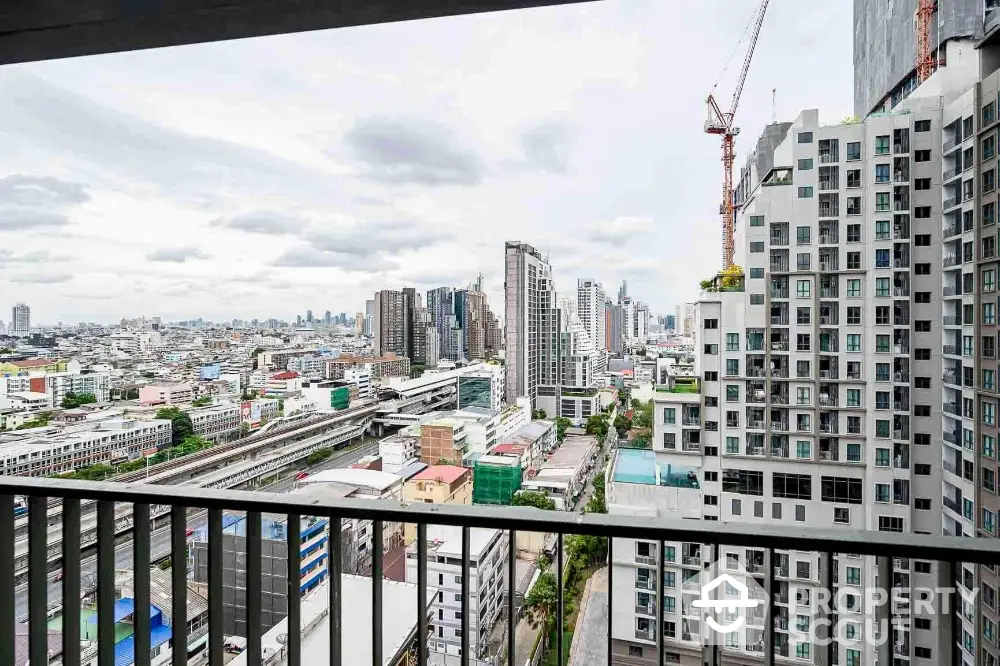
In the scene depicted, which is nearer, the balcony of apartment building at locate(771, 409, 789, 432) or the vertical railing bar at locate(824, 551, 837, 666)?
the vertical railing bar at locate(824, 551, 837, 666)

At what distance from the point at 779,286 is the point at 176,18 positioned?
202cm

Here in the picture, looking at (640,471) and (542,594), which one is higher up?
(640,471)

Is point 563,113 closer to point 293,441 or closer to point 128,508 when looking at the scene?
point 293,441

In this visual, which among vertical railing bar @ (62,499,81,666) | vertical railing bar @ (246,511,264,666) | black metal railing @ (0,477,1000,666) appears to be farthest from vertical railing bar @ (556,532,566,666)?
vertical railing bar @ (62,499,81,666)

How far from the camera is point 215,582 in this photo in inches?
Answer: 43.1

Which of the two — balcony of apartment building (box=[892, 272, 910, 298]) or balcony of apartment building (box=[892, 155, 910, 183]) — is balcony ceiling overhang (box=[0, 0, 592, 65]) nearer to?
balcony of apartment building (box=[892, 155, 910, 183])

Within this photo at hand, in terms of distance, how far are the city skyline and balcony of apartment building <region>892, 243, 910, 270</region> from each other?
537 millimetres

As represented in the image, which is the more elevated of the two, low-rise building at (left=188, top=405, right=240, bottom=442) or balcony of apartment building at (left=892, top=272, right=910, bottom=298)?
balcony of apartment building at (left=892, top=272, right=910, bottom=298)

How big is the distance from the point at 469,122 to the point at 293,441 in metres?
1.28

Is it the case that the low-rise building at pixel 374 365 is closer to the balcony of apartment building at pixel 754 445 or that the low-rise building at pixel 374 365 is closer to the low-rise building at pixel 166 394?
the low-rise building at pixel 166 394

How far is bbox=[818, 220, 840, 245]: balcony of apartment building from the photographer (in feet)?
6.30

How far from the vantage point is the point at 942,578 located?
875 millimetres

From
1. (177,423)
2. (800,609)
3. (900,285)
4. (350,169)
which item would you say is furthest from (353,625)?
(900,285)

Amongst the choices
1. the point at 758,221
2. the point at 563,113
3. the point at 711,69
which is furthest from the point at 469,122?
the point at 758,221
